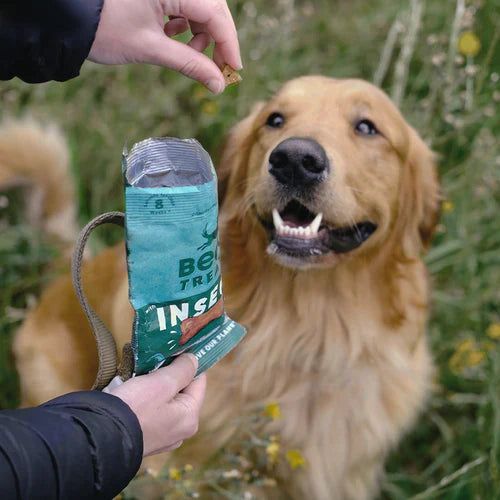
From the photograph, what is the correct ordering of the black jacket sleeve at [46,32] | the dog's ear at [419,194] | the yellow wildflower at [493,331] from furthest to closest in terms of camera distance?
1. the yellow wildflower at [493,331]
2. the dog's ear at [419,194]
3. the black jacket sleeve at [46,32]

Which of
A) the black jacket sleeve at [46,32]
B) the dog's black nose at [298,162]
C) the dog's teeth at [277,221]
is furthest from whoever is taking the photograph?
the dog's teeth at [277,221]

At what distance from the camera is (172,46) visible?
125 cm

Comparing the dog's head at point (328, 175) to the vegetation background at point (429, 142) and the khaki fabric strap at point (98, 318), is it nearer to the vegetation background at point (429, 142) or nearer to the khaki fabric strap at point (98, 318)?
the vegetation background at point (429, 142)

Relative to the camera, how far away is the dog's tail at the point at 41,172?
8.09 feet

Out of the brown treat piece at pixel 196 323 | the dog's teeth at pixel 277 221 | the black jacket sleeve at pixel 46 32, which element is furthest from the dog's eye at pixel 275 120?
the brown treat piece at pixel 196 323

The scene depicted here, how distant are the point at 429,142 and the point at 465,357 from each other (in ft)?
3.37

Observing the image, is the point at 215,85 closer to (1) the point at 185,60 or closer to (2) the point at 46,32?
(1) the point at 185,60

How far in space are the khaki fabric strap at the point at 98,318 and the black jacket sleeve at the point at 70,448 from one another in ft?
0.30

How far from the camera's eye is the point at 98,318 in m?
1.15

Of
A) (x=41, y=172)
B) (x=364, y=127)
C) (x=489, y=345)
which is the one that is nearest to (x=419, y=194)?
(x=364, y=127)

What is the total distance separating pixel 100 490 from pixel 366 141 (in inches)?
58.1

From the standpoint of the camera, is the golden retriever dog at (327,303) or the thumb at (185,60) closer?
the thumb at (185,60)

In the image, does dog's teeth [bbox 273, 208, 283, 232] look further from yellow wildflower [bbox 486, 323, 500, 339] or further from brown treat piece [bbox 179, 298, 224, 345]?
yellow wildflower [bbox 486, 323, 500, 339]

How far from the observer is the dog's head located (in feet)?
5.98
